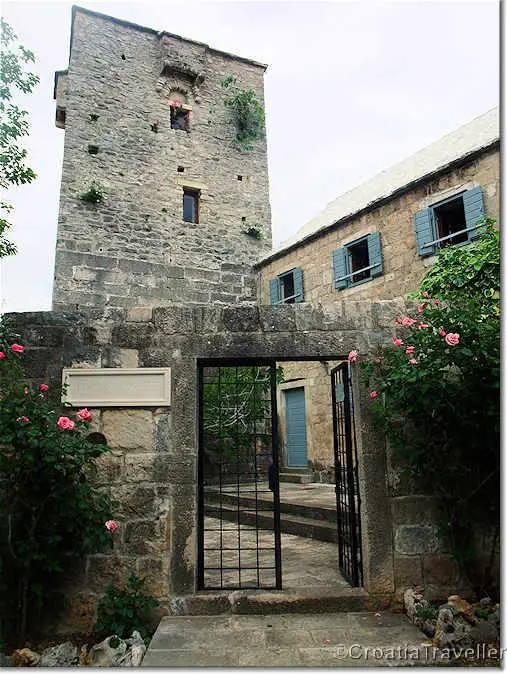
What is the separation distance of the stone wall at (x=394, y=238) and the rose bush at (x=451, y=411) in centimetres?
394

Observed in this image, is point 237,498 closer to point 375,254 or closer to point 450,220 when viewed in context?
point 375,254

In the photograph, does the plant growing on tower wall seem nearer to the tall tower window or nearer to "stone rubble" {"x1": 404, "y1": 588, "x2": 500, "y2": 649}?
the tall tower window

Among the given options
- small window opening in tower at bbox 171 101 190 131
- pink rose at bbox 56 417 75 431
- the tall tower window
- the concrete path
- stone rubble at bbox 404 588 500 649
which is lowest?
the concrete path

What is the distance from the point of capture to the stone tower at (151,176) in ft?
33.2

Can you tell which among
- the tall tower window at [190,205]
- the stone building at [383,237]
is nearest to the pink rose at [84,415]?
the stone building at [383,237]

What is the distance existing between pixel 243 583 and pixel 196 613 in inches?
23.0

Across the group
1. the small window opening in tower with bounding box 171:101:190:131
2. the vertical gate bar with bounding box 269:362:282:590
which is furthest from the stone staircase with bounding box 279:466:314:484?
the small window opening in tower with bounding box 171:101:190:131

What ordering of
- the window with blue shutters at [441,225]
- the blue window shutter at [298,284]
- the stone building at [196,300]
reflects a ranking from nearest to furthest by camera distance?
the stone building at [196,300] → the window with blue shutters at [441,225] → the blue window shutter at [298,284]

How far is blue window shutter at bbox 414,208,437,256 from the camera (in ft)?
26.9

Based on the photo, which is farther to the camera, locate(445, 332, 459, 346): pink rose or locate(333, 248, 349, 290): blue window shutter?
locate(333, 248, 349, 290): blue window shutter

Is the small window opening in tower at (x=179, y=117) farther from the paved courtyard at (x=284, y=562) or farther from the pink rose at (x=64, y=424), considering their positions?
the pink rose at (x=64, y=424)

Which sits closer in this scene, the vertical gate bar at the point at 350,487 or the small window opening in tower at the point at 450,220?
the vertical gate bar at the point at 350,487

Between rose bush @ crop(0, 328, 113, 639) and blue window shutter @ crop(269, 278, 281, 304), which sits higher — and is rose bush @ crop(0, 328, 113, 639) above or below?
below

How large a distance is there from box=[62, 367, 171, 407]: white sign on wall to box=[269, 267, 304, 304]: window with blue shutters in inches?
295
